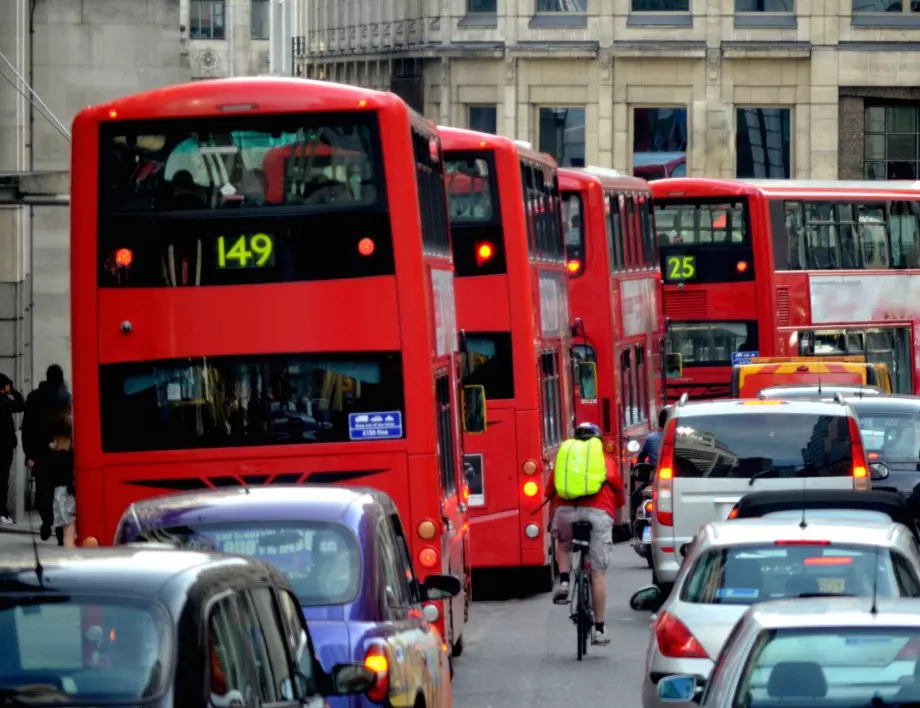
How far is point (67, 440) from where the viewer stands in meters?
21.5

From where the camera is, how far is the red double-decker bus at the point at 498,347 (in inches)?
837

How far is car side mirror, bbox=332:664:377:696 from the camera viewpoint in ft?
26.3

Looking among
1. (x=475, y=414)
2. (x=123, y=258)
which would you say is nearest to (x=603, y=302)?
(x=475, y=414)

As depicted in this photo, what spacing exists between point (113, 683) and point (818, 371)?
2392 centimetres

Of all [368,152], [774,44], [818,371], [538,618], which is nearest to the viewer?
[368,152]

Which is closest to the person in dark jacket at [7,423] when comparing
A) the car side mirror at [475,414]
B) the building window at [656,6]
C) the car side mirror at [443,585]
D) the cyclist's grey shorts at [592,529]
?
the car side mirror at [475,414]

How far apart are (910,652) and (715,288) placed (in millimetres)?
31921

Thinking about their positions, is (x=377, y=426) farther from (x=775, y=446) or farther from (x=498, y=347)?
(x=498, y=347)

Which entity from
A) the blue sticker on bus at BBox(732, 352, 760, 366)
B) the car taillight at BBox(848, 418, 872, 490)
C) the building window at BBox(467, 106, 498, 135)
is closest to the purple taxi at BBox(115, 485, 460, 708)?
the car taillight at BBox(848, 418, 872, 490)

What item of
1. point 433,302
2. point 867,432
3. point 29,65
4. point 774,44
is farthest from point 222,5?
point 433,302

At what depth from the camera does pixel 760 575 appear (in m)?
11.5

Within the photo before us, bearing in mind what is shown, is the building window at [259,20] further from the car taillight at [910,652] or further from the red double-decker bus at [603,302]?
the car taillight at [910,652]

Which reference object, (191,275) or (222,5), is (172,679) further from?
(222,5)

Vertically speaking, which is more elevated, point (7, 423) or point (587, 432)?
point (587, 432)
